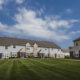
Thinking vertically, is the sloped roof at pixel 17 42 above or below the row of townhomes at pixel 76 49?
above

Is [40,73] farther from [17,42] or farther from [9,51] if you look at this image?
[17,42]

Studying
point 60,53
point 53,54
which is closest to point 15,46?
point 53,54

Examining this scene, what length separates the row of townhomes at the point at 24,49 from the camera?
59.6m

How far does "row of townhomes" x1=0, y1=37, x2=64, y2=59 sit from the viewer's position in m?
59.6

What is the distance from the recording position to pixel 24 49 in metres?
63.9

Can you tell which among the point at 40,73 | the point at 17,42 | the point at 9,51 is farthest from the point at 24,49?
the point at 40,73

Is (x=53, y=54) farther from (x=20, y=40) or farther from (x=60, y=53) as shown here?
(x=20, y=40)

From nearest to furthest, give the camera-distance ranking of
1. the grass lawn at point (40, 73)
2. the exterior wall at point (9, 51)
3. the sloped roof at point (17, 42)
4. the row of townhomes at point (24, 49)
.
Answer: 1. the grass lawn at point (40, 73)
2. the exterior wall at point (9, 51)
3. the row of townhomes at point (24, 49)
4. the sloped roof at point (17, 42)

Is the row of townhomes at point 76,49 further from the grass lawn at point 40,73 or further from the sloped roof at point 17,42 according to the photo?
the grass lawn at point 40,73

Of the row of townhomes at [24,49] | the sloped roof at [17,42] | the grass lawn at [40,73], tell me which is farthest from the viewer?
the sloped roof at [17,42]

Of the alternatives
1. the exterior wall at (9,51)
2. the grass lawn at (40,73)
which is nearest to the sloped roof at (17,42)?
the exterior wall at (9,51)

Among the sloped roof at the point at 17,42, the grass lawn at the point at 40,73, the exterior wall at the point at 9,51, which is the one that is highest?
the sloped roof at the point at 17,42

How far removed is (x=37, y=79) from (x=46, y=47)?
62.8 meters

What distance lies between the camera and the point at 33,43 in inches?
2736
